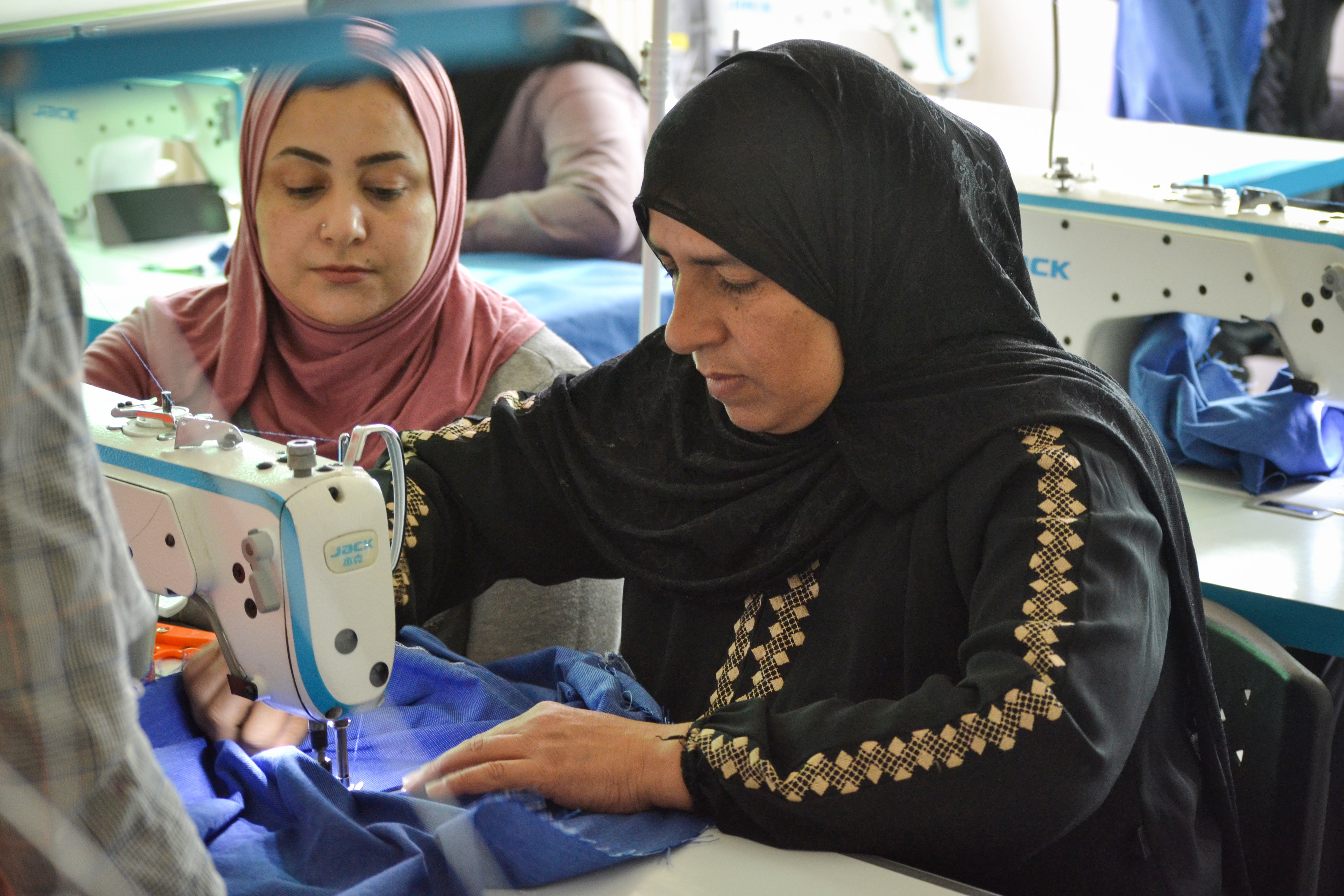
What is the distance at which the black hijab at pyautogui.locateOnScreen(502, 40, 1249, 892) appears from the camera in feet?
3.75

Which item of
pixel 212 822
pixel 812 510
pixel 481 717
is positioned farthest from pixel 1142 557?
pixel 212 822

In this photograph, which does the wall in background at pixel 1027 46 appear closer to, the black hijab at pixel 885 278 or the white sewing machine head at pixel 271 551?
the black hijab at pixel 885 278

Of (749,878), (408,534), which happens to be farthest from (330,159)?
(749,878)

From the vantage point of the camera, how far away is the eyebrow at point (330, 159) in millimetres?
1627

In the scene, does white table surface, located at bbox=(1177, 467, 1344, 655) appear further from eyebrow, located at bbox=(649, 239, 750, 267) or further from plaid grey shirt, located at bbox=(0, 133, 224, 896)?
plaid grey shirt, located at bbox=(0, 133, 224, 896)

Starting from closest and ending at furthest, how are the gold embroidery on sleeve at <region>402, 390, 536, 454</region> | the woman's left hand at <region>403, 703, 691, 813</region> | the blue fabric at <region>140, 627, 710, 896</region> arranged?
the blue fabric at <region>140, 627, 710, 896</region>, the woman's left hand at <region>403, 703, 691, 813</region>, the gold embroidery on sleeve at <region>402, 390, 536, 454</region>

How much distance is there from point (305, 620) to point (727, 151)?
54 centimetres

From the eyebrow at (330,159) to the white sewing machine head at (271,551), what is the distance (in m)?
0.60

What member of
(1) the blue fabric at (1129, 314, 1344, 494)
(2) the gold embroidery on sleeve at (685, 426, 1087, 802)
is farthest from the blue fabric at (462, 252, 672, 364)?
(2) the gold embroidery on sleeve at (685, 426, 1087, 802)

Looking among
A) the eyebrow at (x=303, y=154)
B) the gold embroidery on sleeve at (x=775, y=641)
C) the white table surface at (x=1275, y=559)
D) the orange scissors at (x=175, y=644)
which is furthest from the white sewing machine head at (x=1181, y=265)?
the orange scissors at (x=175, y=644)

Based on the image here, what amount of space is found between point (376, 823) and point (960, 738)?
1.38ft

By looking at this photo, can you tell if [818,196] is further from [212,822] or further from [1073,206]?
[1073,206]

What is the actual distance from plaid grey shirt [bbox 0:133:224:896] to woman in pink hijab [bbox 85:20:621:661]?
1013 mm

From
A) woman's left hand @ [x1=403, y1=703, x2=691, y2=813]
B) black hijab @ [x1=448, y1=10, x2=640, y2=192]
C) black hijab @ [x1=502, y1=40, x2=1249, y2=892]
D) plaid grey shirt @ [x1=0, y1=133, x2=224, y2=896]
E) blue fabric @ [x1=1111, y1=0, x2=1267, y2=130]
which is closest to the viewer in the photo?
plaid grey shirt @ [x1=0, y1=133, x2=224, y2=896]
